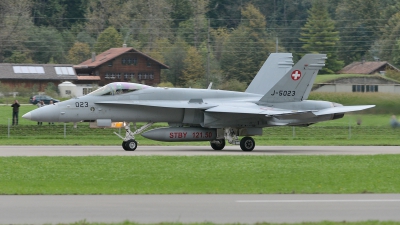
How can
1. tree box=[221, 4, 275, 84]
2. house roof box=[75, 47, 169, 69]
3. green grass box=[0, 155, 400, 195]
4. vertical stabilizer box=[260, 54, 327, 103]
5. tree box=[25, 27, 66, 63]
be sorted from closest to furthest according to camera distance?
green grass box=[0, 155, 400, 195]
vertical stabilizer box=[260, 54, 327, 103]
tree box=[221, 4, 275, 84]
house roof box=[75, 47, 169, 69]
tree box=[25, 27, 66, 63]

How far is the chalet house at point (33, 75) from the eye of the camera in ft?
237

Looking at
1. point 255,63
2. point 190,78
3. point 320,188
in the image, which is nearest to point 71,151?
point 320,188

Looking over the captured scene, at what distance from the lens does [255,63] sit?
67.0 meters

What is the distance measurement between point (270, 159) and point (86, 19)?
266ft

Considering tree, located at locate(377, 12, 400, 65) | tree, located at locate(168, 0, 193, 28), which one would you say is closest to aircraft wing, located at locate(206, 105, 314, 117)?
tree, located at locate(377, 12, 400, 65)

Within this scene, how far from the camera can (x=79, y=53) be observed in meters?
86.8

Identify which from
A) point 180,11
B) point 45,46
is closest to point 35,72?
point 45,46

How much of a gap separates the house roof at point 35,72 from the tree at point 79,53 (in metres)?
10.3

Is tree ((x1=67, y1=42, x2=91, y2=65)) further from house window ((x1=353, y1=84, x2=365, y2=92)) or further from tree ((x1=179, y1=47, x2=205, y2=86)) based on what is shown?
house window ((x1=353, y1=84, x2=365, y2=92))

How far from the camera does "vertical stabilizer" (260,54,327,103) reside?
27.9m

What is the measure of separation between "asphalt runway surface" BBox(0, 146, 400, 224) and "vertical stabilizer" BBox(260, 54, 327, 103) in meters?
13.5

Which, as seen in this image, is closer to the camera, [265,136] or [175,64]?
[265,136]

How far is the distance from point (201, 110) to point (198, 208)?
1505cm

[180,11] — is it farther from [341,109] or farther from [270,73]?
[341,109]
